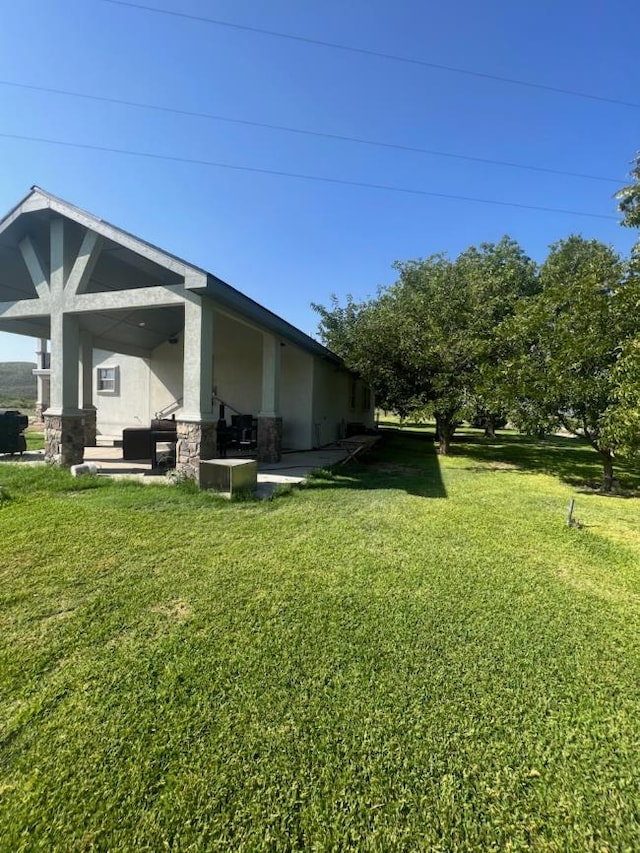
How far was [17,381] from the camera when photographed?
3684cm

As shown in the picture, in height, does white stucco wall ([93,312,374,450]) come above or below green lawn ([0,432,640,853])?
above

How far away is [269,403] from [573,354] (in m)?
6.53

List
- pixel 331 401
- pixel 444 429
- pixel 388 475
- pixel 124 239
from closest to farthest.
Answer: pixel 124 239, pixel 388 475, pixel 444 429, pixel 331 401

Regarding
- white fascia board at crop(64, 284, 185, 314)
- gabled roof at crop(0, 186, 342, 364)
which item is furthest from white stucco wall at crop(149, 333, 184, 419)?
white fascia board at crop(64, 284, 185, 314)

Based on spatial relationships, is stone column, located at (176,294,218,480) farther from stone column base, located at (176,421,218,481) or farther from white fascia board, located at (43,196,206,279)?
white fascia board, located at (43,196,206,279)

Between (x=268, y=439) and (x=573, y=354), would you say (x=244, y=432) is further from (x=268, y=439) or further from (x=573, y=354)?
(x=573, y=354)

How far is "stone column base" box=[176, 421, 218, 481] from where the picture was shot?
21.6ft

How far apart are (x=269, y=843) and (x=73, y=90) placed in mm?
12788

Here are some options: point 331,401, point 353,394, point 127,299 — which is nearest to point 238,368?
point 331,401

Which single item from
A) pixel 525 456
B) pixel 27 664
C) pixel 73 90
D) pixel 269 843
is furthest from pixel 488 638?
pixel 73 90

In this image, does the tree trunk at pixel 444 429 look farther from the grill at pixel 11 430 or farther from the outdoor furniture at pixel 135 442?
the grill at pixel 11 430

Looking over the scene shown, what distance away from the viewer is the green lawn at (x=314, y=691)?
1.55 meters

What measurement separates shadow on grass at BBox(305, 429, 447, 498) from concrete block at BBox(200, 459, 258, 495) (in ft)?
4.05

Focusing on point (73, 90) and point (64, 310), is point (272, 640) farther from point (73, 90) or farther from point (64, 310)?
point (73, 90)
